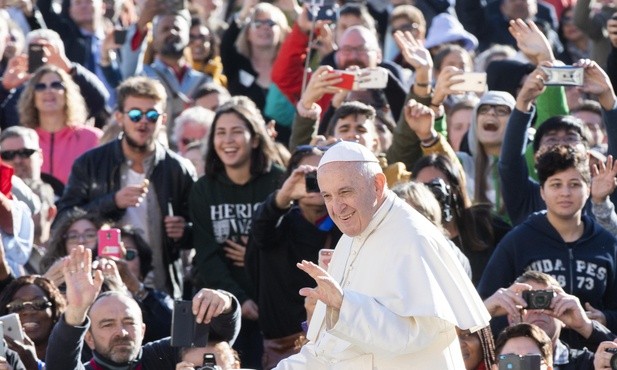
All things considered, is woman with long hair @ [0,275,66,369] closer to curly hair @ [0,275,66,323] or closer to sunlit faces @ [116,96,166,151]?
curly hair @ [0,275,66,323]

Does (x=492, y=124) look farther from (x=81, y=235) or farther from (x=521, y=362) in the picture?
(x=521, y=362)

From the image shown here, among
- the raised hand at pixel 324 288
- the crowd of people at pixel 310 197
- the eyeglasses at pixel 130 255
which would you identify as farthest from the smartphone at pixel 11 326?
the raised hand at pixel 324 288

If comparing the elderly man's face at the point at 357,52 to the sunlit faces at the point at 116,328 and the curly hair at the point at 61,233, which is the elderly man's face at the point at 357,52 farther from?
the sunlit faces at the point at 116,328

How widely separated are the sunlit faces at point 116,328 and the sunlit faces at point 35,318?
0.49 m

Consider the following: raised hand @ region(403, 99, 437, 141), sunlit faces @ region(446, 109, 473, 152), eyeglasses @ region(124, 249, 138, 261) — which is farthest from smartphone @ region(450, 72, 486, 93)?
eyeglasses @ region(124, 249, 138, 261)

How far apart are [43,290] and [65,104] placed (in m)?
3.15

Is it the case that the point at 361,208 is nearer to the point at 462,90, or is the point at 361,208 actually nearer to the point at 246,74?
the point at 462,90

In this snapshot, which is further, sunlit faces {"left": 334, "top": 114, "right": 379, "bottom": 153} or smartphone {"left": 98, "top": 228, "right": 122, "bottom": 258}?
sunlit faces {"left": 334, "top": 114, "right": 379, "bottom": 153}

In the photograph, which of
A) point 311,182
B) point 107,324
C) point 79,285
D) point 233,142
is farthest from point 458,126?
point 79,285

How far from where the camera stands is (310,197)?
10.5 meters

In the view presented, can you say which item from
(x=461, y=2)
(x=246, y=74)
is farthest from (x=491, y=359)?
(x=461, y=2)

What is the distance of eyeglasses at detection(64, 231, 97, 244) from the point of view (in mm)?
11141

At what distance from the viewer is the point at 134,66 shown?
48.8 feet

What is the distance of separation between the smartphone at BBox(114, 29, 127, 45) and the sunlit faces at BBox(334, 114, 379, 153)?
155 inches
